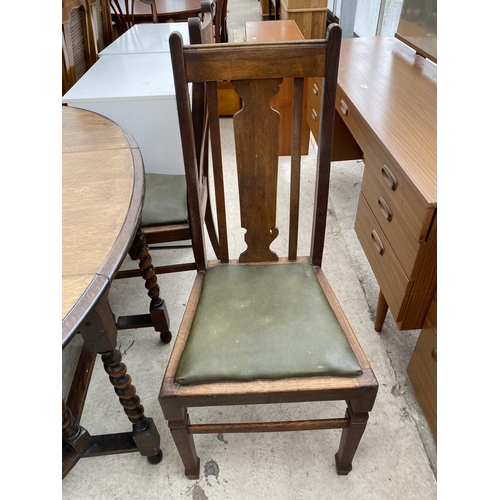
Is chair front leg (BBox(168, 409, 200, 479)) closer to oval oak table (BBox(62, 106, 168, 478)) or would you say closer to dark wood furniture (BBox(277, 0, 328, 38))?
oval oak table (BBox(62, 106, 168, 478))

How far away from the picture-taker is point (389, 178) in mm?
1211

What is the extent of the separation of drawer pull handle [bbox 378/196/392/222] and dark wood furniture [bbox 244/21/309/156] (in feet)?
4.31

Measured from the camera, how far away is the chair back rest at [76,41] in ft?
6.37

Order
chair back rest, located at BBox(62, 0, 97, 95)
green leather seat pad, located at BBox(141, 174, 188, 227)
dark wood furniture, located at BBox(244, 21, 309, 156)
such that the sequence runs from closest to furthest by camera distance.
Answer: green leather seat pad, located at BBox(141, 174, 188, 227), chair back rest, located at BBox(62, 0, 97, 95), dark wood furniture, located at BBox(244, 21, 309, 156)

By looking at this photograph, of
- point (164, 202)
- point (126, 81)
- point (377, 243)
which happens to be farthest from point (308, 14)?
point (377, 243)

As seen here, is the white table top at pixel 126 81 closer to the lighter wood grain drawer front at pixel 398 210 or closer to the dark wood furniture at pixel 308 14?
the lighter wood grain drawer front at pixel 398 210

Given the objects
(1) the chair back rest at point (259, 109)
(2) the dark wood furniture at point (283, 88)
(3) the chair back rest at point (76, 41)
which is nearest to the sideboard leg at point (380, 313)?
(1) the chair back rest at point (259, 109)

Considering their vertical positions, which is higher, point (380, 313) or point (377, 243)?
point (377, 243)

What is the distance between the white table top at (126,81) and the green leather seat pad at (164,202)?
395mm

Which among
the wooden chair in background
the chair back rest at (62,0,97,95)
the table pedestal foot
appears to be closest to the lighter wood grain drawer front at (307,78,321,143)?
the wooden chair in background

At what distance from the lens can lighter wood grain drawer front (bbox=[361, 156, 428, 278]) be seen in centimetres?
105

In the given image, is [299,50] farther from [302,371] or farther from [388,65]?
[388,65]

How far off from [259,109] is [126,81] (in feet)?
3.84

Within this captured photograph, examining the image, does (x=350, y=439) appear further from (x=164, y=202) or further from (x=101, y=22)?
(x=101, y=22)
